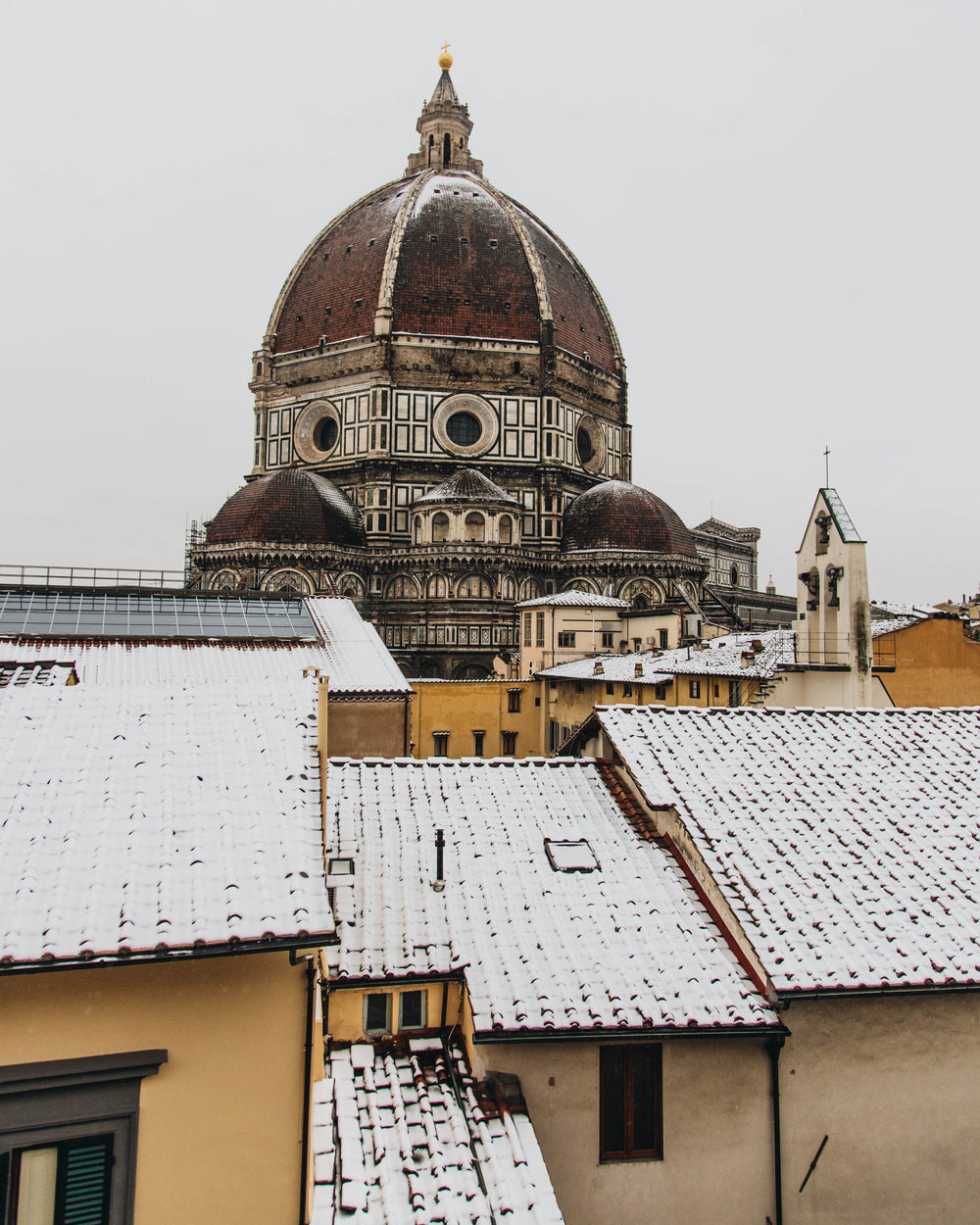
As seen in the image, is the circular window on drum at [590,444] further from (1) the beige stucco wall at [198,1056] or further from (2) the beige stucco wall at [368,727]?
(1) the beige stucco wall at [198,1056]

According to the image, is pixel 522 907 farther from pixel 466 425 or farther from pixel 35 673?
pixel 466 425

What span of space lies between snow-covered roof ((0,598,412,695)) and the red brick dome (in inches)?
1471

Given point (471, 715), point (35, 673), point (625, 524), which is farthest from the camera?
point (625, 524)

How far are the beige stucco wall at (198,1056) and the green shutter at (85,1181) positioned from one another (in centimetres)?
18

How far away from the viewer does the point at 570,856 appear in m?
8.86

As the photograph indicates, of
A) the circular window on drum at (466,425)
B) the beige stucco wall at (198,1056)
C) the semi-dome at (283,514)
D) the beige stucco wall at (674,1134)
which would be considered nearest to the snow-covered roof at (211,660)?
the beige stucco wall at (674,1134)

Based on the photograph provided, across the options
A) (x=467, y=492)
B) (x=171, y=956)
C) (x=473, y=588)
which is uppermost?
(x=467, y=492)

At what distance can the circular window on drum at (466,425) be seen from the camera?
53562 millimetres

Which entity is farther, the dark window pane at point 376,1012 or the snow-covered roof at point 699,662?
the snow-covered roof at point 699,662

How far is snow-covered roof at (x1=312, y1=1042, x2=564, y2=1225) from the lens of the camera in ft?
17.8

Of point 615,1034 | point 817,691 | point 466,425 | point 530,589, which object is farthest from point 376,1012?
point 466,425

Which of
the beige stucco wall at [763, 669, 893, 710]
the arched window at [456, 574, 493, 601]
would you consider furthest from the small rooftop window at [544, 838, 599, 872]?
the arched window at [456, 574, 493, 601]

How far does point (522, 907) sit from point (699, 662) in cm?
1937

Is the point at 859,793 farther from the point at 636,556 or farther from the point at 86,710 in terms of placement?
the point at 636,556
